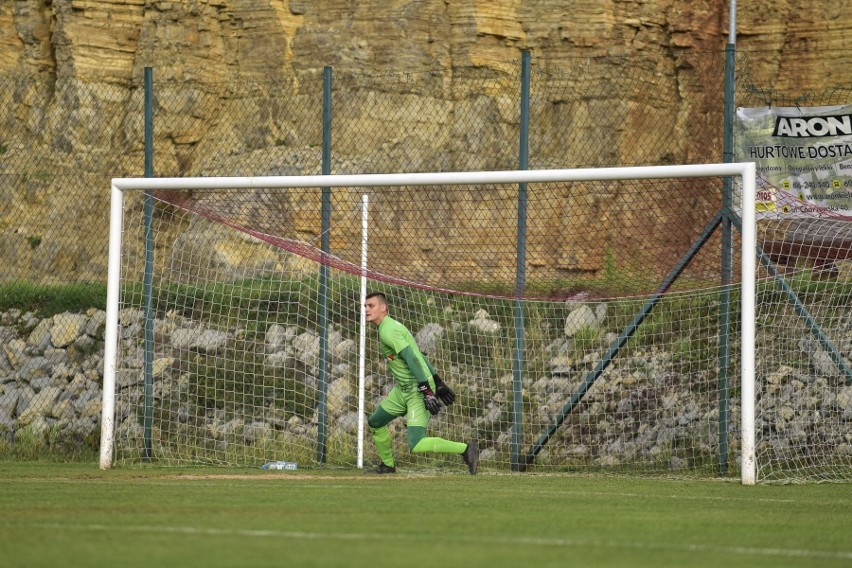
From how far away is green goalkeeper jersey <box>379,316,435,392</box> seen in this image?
1145 centimetres

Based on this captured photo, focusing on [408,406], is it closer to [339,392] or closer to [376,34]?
[339,392]

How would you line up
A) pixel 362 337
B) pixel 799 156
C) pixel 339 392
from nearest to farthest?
pixel 362 337 → pixel 799 156 → pixel 339 392

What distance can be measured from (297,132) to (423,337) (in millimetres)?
8313

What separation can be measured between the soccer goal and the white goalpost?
25 mm

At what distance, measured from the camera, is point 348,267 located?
1279 centimetres

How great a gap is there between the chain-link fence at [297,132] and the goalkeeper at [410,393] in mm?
6042

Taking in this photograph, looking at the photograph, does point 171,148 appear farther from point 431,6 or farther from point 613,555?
point 613,555

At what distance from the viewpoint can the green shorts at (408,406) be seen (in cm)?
1162

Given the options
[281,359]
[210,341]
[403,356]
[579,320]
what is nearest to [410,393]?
[403,356]

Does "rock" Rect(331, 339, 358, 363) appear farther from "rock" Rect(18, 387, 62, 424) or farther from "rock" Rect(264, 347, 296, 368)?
"rock" Rect(18, 387, 62, 424)

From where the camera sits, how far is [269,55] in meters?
26.0

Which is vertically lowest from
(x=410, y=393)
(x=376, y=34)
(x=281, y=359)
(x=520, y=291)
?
(x=410, y=393)

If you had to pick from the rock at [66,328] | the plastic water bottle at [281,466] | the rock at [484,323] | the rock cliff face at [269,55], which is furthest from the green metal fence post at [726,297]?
the rock cliff face at [269,55]

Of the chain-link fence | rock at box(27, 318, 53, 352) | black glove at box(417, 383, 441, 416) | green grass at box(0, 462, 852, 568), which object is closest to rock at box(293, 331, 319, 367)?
black glove at box(417, 383, 441, 416)
